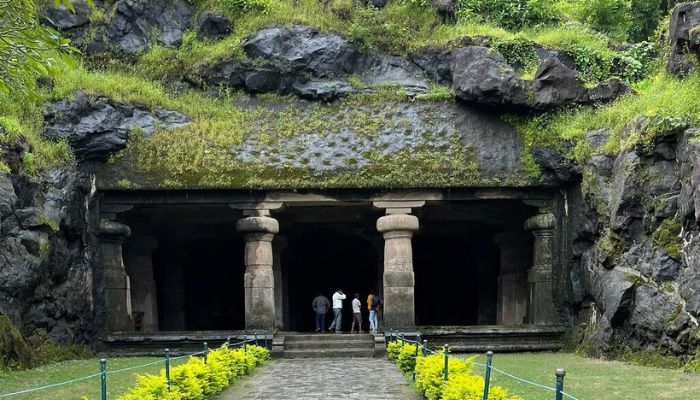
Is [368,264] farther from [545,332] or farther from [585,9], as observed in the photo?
[585,9]

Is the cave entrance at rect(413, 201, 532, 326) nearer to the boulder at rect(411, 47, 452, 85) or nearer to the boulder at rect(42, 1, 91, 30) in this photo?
the boulder at rect(411, 47, 452, 85)

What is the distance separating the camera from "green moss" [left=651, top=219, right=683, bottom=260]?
15.5 meters

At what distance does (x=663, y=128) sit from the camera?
16203 millimetres

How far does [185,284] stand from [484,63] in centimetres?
1486

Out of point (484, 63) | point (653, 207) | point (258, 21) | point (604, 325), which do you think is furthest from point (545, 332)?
point (258, 21)

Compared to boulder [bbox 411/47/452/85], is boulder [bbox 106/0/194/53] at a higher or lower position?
higher

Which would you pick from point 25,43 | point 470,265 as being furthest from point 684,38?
point 25,43

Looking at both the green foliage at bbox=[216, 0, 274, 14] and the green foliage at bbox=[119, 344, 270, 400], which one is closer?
the green foliage at bbox=[119, 344, 270, 400]

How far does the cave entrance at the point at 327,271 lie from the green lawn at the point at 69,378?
1134 cm

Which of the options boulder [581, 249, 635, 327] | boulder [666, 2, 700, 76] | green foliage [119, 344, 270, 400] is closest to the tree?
green foliage [119, 344, 270, 400]

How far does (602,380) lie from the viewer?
12.6m

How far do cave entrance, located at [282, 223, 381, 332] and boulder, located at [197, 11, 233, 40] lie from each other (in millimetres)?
8143

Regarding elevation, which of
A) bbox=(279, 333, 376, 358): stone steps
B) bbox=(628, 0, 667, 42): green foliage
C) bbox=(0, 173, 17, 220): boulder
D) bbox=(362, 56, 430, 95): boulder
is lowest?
bbox=(279, 333, 376, 358): stone steps

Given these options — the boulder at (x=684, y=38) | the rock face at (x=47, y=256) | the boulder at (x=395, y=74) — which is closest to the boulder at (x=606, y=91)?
the boulder at (x=684, y=38)
